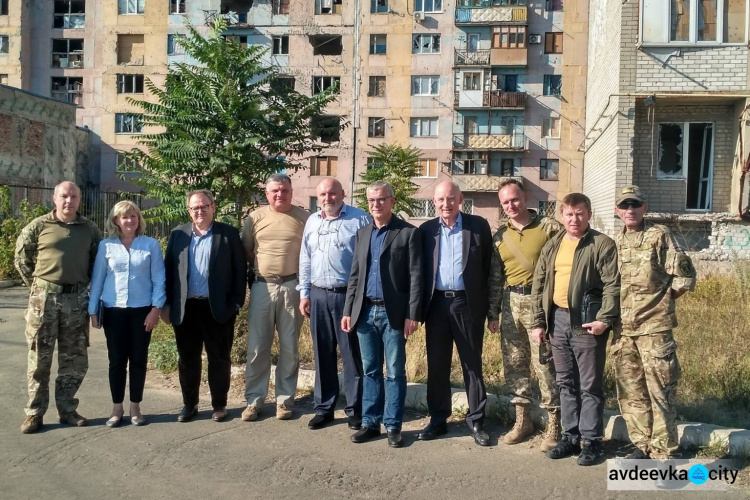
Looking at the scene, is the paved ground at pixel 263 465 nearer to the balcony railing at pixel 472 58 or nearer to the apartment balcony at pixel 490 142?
the apartment balcony at pixel 490 142

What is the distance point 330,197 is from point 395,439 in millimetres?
2122

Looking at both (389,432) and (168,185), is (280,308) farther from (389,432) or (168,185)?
(168,185)

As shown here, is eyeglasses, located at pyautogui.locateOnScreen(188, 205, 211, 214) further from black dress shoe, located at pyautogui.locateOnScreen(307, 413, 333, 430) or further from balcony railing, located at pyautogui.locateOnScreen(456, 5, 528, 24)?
balcony railing, located at pyautogui.locateOnScreen(456, 5, 528, 24)

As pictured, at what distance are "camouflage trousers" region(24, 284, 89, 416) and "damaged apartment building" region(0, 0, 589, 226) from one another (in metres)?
33.0

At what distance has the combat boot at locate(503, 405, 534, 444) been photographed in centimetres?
529

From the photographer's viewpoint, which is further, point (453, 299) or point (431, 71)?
point (431, 71)

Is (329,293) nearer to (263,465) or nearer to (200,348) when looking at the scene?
(200,348)

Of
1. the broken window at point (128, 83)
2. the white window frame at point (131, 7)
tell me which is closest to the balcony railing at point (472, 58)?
the white window frame at point (131, 7)

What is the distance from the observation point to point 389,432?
5328 mm

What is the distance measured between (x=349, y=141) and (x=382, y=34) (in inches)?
268

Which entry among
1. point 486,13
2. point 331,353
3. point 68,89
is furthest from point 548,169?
point 331,353

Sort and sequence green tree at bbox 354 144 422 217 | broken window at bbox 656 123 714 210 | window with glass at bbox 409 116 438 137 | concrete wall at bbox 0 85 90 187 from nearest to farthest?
broken window at bbox 656 123 714 210
green tree at bbox 354 144 422 217
concrete wall at bbox 0 85 90 187
window with glass at bbox 409 116 438 137

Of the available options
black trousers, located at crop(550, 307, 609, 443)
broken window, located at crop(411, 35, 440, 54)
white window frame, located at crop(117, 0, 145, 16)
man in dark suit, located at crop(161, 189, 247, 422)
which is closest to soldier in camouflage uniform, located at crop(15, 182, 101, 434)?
man in dark suit, located at crop(161, 189, 247, 422)

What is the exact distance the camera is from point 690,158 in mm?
15203
